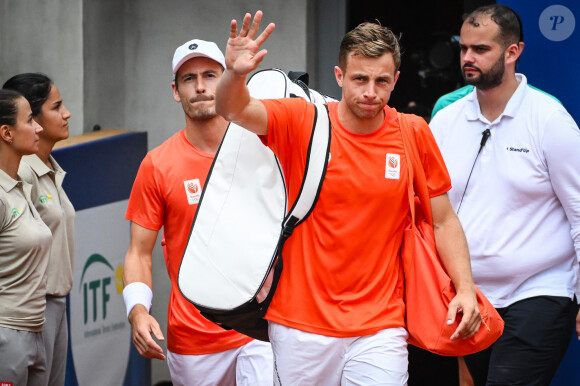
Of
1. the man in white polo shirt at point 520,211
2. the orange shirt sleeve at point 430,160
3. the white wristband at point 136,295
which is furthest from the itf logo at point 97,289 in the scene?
the orange shirt sleeve at point 430,160

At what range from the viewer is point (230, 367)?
5.38 meters

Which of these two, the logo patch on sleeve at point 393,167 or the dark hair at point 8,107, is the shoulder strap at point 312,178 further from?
the dark hair at point 8,107

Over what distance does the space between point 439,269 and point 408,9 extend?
18.3 ft

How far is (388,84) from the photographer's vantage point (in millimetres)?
4301

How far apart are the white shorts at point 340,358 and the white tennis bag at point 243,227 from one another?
0.19 meters

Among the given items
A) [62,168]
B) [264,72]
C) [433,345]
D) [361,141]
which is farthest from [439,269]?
[62,168]

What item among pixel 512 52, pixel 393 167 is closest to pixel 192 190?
pixel 393 167

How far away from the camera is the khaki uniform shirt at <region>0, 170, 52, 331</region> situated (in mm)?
5285

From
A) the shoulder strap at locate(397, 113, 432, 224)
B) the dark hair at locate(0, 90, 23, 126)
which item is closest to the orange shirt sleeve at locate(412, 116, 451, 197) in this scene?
the shoulder strap at locate(397, 113, 432, 224)

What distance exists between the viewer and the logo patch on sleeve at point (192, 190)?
5258 millimetres

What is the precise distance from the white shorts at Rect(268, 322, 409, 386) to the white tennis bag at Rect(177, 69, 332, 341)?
193 mm

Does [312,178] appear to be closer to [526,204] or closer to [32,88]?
[526,204]

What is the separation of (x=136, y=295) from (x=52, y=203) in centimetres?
146

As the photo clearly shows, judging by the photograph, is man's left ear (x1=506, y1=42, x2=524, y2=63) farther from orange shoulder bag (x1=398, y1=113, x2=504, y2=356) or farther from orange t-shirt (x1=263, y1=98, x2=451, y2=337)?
orange t-shirt (x1=263, y1=98, x2=451, y2=337)
